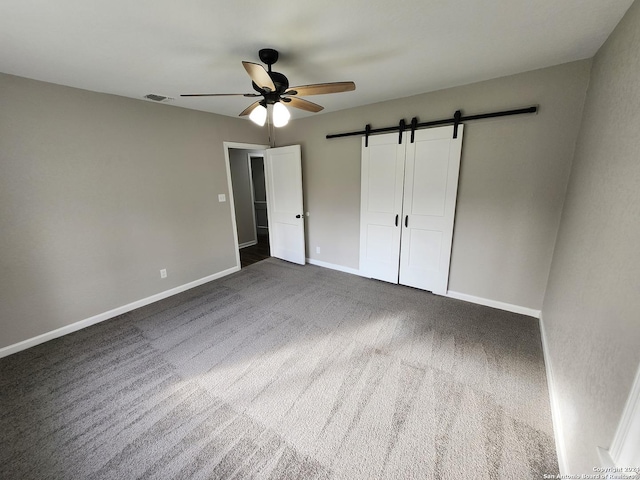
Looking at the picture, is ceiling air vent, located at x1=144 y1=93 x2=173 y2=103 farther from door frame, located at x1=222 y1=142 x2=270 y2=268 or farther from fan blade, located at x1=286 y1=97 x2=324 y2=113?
fan blade, located at x1=286 y1=97 x2=324 y2=113

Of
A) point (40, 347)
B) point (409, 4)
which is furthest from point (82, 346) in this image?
point (409, 4)

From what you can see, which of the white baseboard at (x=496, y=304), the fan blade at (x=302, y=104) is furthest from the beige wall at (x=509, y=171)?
the fan blade at (x=302, y=104)

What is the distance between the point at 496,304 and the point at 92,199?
14.9 ft

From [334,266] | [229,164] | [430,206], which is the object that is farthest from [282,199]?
[430,206]

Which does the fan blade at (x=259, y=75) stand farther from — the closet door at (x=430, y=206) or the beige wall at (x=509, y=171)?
the closet door at (x=430, y=206)

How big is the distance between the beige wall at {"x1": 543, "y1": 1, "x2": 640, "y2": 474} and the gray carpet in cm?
39

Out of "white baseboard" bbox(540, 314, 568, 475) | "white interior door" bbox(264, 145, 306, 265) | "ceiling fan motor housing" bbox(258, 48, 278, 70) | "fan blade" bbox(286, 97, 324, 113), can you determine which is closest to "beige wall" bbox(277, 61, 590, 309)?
"white baseboard" bbox(540, 314, 568, 475)

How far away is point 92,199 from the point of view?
8.59ft

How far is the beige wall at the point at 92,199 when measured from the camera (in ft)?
7.29

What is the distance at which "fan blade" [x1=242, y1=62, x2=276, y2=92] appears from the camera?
1.50m

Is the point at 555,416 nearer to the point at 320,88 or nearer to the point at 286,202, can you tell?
the point at 320,88

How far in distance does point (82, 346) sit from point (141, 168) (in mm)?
1935

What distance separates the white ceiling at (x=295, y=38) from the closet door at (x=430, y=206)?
0.67m

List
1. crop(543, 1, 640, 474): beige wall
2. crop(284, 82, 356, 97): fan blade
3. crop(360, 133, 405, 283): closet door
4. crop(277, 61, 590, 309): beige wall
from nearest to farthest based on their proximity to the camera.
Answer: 1. crop(543, 1, 640, 474): beige wall
2. crop(284, 82, 356, 97): fan blade
3. crop(277, 61, 590, 309): beige wall
4. crop(360, 133, 405, 283): closet door
